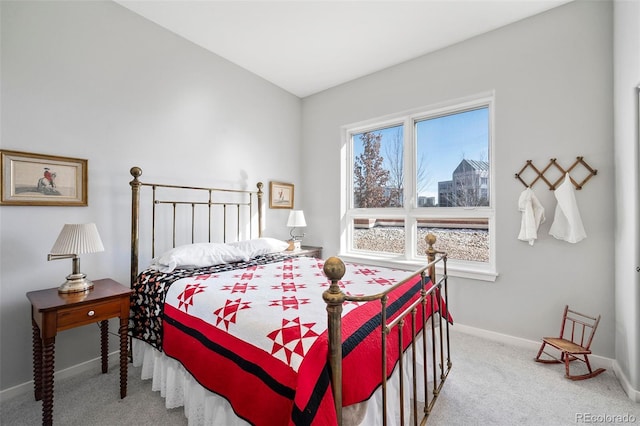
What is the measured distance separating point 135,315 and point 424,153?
3.21 m

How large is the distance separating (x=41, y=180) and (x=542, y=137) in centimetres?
395

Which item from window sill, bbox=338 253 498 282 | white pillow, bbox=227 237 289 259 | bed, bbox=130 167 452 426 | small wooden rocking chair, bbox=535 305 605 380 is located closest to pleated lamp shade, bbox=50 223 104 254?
bed, bbox=130 167 452 426

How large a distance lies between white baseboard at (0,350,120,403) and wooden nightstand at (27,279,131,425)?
4.9 inches

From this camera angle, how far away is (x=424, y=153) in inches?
129

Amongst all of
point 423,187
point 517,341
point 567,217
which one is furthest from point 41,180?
point 517,341

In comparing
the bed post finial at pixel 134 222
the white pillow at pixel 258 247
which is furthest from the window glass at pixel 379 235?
the bed post finial at pixel 134 222

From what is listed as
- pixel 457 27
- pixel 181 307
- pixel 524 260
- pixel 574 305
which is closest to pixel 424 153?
pixel 457 27

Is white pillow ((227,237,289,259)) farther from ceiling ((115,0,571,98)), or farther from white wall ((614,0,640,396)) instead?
white wall ((614,0,640,396))

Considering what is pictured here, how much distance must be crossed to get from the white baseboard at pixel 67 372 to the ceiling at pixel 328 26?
295cm

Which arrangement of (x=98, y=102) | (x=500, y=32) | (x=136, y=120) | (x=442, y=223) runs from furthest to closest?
(x=442, y=223) → (x=500, y=32) → (x=136, y=120) → (x=98, y=102)

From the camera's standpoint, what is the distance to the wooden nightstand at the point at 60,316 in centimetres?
155

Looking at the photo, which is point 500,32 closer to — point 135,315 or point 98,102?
point 98,102

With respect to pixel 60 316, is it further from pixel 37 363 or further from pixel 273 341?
pixel 273 341

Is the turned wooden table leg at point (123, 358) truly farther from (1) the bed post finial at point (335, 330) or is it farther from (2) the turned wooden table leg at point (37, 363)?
(1) the bed post finial at point (335, 330)
